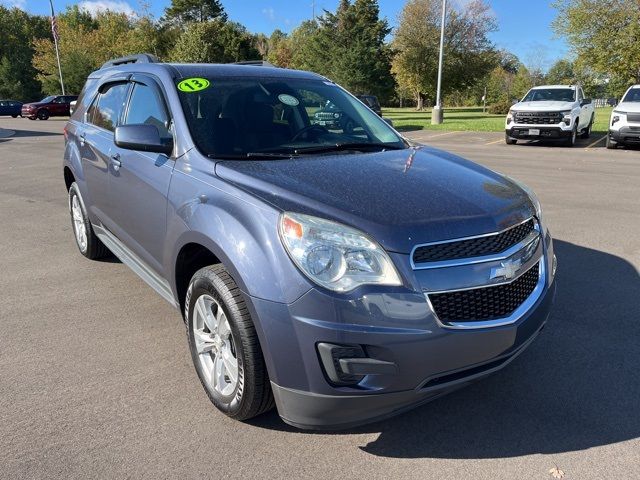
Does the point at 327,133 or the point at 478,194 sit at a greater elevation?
the point at 327,133

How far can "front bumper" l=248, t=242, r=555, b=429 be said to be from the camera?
2209mm

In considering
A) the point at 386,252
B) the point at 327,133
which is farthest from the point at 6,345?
the point at 386,252

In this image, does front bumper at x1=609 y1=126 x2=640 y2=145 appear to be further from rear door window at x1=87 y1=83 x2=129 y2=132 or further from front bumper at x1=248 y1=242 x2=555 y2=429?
front bumper at x1=248 y1=242 x2=555 y2=429

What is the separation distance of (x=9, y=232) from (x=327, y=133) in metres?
5.02

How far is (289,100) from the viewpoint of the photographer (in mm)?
3881

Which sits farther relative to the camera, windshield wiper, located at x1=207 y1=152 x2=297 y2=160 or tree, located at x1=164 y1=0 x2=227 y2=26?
tree, located at x1=164 y1=0 x2=227 y2=26

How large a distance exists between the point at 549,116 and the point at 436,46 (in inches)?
1351

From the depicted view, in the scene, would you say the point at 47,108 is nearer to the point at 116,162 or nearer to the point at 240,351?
the point at 116,162

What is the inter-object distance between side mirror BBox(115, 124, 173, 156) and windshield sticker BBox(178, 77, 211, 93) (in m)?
0.44

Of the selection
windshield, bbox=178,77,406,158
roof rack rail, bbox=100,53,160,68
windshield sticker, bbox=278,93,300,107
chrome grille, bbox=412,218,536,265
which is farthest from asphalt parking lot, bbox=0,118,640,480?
roof rack rail, bbox=100,53,160,68

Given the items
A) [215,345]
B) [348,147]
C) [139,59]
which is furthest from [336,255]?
[139,59]

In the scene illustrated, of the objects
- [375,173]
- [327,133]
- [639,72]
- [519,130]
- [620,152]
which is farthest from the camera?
[639,72]

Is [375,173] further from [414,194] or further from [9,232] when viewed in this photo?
[9,232]

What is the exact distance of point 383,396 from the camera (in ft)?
7.45
